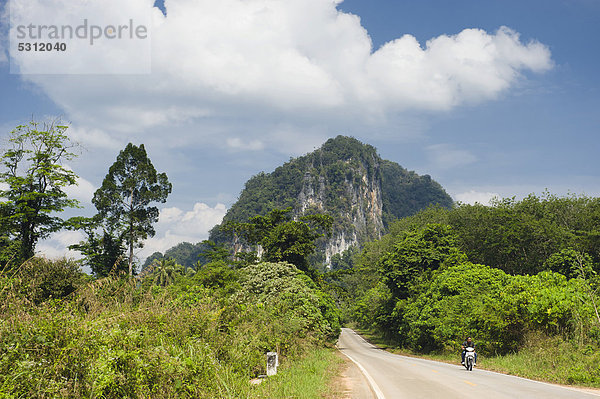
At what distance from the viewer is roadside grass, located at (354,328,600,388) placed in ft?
42.8

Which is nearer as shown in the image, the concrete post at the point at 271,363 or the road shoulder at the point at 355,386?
the road shoulder at the point at 355,386

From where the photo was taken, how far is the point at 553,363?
606 inches

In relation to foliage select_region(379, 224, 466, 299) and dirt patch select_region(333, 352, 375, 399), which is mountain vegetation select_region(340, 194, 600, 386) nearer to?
foliage select_region(379, 224, 466, 299)

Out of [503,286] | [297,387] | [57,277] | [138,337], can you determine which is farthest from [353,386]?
[503,286]

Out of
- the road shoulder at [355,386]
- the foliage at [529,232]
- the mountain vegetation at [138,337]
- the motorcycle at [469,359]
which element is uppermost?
the foliage at [529,232]

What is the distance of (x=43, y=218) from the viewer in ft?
100

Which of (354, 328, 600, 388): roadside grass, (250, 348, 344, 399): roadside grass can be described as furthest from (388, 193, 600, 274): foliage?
(250, 348, 344, 399): roadside grass

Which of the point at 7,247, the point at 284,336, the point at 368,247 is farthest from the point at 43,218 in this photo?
the point at 368,247

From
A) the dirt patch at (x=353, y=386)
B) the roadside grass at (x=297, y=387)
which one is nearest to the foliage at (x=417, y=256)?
the dirt patch at (x=353, y=386)

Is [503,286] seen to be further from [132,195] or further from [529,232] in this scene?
[132,195]

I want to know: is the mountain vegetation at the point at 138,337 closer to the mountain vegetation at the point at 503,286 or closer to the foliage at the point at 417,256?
the mountain vegetation at the point at 503,286

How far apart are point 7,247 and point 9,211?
12.6m

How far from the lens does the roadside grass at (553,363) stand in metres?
13.1

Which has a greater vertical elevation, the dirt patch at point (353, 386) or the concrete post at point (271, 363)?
the concrete post at point (271, 363)
